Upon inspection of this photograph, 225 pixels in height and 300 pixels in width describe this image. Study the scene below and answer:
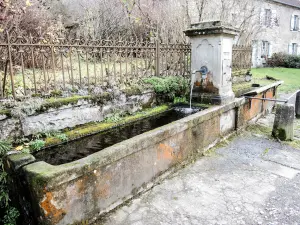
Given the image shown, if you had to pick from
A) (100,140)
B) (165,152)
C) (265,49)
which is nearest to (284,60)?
(265,49)

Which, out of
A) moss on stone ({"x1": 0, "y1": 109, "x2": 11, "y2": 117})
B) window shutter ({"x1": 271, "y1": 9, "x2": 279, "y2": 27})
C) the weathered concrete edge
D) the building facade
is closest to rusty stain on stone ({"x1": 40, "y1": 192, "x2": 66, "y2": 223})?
the weathered concrete edge

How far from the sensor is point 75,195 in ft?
7.45

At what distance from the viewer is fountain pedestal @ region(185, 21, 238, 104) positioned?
455 cm

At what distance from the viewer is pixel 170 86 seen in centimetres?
541

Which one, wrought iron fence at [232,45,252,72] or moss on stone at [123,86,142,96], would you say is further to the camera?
wrought iron fence at [232,45,252,72]

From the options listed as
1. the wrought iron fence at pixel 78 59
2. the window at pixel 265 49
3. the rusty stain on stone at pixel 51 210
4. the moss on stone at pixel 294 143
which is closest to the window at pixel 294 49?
the window at pixel 265 49

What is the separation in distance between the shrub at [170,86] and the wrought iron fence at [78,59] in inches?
9.5

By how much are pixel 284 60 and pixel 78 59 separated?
2211cm

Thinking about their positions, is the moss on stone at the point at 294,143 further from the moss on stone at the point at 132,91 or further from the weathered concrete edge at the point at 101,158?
the moss on stone at the point at 132,91

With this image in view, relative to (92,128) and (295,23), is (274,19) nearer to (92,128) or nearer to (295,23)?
(295,23)

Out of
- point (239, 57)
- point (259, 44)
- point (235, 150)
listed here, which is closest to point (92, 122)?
point (235, 150)

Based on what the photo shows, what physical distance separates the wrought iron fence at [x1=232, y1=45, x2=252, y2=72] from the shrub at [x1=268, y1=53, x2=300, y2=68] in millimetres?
15665

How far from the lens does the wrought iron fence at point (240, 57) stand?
7.36 metres

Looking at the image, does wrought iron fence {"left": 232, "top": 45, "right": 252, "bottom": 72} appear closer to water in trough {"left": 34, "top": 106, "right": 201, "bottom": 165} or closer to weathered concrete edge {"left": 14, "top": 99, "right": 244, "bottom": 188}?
water in trough {"left": 34, "top": 106, "right": 201, "bottom": 165}
